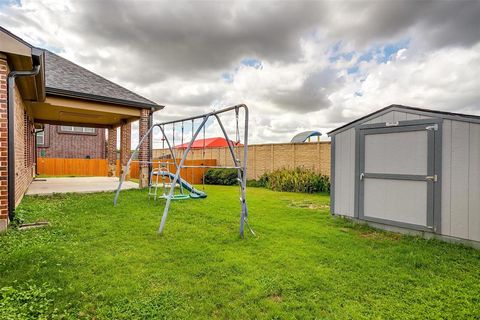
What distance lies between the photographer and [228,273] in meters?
3.09

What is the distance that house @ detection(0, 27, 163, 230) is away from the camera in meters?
4.46

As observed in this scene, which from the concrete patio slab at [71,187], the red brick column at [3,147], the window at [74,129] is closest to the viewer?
the red brick column at [3,147]

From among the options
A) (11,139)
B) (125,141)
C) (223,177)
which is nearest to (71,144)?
(125,141)

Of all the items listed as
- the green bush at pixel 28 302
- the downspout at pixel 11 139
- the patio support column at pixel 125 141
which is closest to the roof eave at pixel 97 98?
the patio support column at pixel 125 141

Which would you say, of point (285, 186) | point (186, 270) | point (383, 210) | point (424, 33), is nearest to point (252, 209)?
point (383, 210)

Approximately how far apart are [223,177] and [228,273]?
1109 centimetres

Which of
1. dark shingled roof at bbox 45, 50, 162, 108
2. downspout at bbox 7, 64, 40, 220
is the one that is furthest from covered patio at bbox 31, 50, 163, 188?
downspout at bbox 7, 64, 40, 220

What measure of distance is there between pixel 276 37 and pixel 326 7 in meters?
1.80

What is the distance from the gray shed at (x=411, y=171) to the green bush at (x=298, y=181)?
4998 millimetres

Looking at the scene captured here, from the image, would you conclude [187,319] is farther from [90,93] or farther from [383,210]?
[90,93]

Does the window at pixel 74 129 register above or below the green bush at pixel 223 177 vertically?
above

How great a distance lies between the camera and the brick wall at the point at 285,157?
1149 cm

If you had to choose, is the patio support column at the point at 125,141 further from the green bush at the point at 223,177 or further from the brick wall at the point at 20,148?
the green bush at the point at 223,177

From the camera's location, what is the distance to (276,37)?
787 centimetres
